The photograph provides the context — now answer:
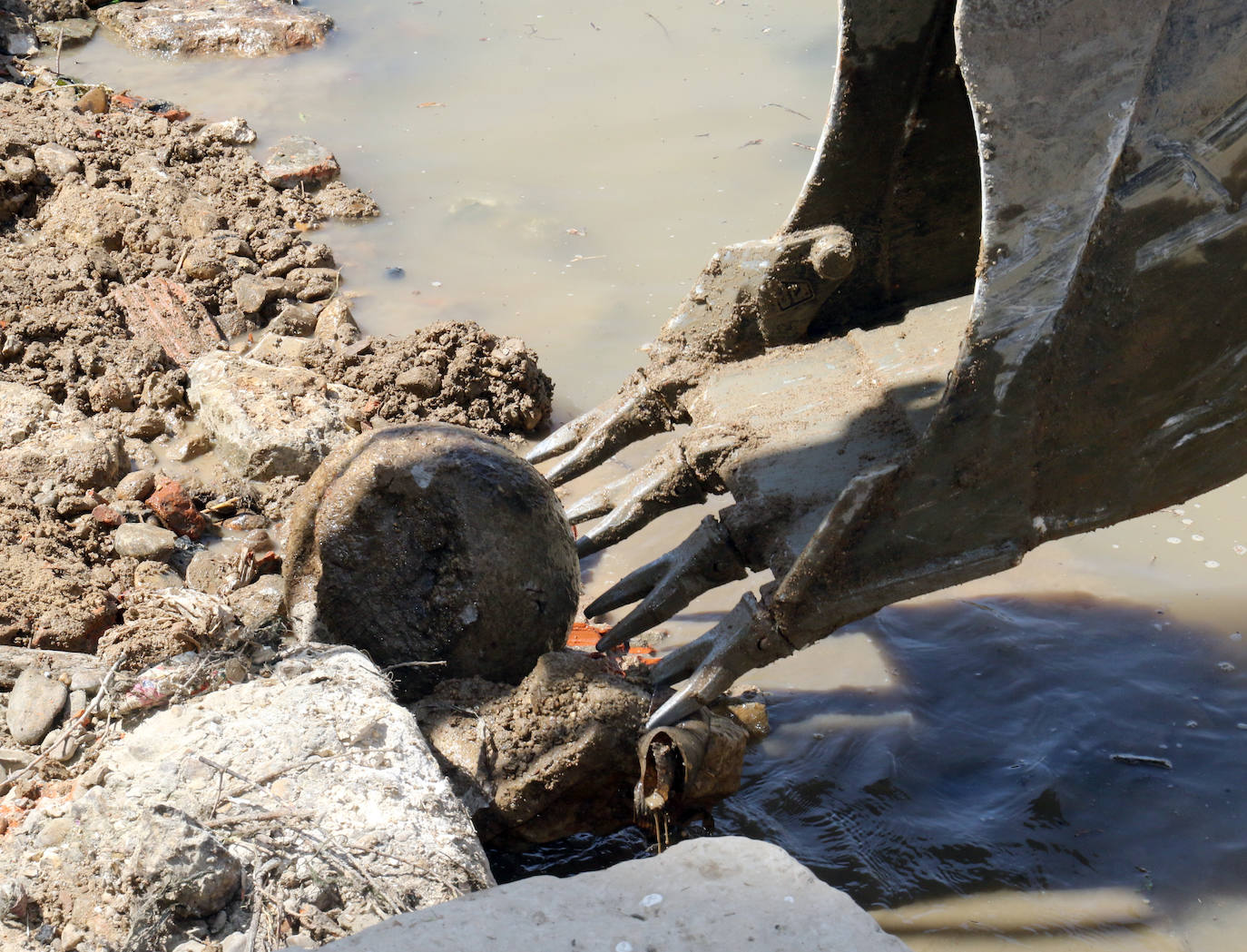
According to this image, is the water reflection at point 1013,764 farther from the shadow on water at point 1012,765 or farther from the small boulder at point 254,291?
the small boulder at point 254,291

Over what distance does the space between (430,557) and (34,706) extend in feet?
4.17

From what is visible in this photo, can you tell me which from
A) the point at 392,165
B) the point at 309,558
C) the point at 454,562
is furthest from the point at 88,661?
the point at 392,165

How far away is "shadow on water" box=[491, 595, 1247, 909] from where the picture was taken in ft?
12.4

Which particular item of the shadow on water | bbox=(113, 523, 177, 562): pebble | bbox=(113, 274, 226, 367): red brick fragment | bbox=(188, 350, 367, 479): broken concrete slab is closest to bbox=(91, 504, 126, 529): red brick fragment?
bbox=(113, 523, 177, 562): pebble

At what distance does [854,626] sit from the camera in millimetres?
4965

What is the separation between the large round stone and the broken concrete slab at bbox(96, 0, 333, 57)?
8.01 meters

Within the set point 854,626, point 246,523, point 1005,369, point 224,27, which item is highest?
point 1005,369

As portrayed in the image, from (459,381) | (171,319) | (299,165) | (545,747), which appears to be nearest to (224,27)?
(299,165)

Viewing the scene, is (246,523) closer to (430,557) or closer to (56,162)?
(430,557)

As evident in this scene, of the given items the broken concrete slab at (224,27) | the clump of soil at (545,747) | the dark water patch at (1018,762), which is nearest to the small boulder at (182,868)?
the clump of soil at (545,747)

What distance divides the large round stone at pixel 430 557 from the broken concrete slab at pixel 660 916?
1289 mm

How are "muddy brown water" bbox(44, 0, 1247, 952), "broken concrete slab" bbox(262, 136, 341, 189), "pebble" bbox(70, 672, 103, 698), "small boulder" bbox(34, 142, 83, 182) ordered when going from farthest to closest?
"broken concrete slab" bbox(262, 136, 341, 189) < "small boulder" bbox(34, 142, 83, 182) < "muddy brown water" bbox(44, 0, 1247, 952) < "pebble" bbox(70, 672, 103, 698)

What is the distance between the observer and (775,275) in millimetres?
4270

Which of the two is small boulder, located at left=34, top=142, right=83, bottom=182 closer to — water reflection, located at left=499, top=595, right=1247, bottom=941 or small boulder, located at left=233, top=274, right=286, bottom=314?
small boulder, located at left=233, top=274, right=286, bottom=314
